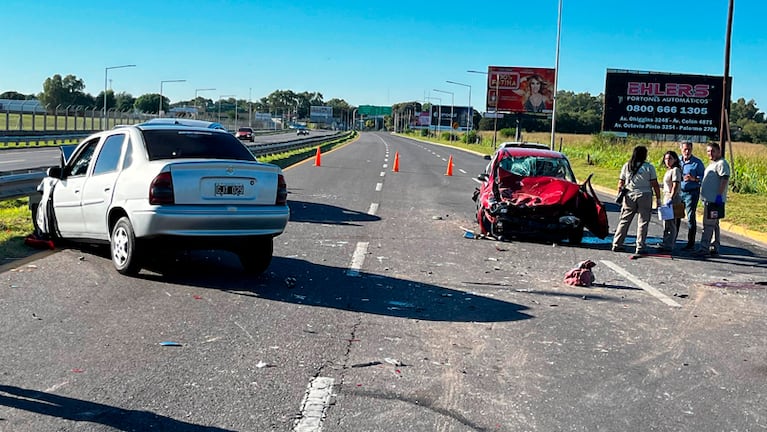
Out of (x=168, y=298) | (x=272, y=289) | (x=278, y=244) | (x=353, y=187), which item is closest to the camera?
(x=168, y=298)

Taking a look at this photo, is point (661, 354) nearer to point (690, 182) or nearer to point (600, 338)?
point (600, 338)

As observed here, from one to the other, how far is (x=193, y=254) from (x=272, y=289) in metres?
2.46

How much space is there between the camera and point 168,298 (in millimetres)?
7832

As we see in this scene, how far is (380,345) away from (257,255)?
3120 mm

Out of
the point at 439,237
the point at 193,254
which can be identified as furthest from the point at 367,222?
the point at 193,254

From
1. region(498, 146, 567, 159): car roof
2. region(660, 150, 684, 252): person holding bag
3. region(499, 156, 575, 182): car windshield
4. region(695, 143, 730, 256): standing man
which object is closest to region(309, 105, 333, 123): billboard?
region(498, 146, 567, 159): car roof

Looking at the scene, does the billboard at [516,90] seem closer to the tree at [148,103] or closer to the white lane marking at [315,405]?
the white lane marking at [315,405]

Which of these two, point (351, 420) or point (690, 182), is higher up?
point (690, 182)

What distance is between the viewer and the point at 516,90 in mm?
76562

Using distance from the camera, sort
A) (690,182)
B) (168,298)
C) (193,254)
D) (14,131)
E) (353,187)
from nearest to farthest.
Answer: (168,298)
(193,254)
(690,182)
(353,187)
(14,131)

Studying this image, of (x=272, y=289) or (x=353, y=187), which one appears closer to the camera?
(x=272, y=289)

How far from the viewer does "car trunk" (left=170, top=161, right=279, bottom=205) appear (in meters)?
8.21

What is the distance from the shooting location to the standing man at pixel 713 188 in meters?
12.2

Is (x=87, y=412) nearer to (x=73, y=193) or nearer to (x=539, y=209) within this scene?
(x=73, y=193)
